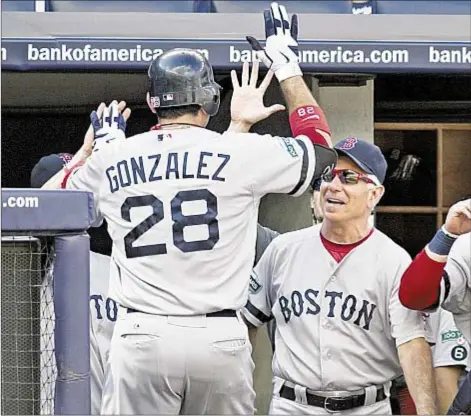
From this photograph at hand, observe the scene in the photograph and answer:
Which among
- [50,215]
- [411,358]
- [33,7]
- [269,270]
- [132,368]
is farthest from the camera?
[33,7]

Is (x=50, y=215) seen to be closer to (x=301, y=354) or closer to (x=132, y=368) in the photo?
(x=132, y=368)

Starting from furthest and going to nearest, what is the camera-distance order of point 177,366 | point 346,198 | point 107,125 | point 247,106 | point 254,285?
point 254,285 → point 346,198 → point 107,125 → point 247,106 → point 177,366

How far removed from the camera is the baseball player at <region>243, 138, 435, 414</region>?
356 cm

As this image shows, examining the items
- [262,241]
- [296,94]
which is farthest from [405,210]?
[296,94]

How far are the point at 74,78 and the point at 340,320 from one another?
5.05 ft

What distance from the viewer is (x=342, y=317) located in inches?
142

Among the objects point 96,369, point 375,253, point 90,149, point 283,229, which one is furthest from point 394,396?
point 90,149

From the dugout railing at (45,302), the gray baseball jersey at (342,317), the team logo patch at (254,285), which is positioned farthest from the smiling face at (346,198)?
the dugout railing at (45,302)

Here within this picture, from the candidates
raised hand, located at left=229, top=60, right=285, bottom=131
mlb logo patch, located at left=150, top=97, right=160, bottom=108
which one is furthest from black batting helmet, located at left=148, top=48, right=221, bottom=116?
raised hand, located at left=229, top=60, right=285, bottom=131

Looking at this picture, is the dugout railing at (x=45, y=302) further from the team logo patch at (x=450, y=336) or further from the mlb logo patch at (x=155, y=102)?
the team logo patch at (x=450, y=336)

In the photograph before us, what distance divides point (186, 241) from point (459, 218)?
0.81 meters

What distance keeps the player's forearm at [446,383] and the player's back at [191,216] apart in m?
0.95

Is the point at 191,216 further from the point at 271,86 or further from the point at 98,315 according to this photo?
the point at 271,86

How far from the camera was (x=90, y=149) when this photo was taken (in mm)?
3541
